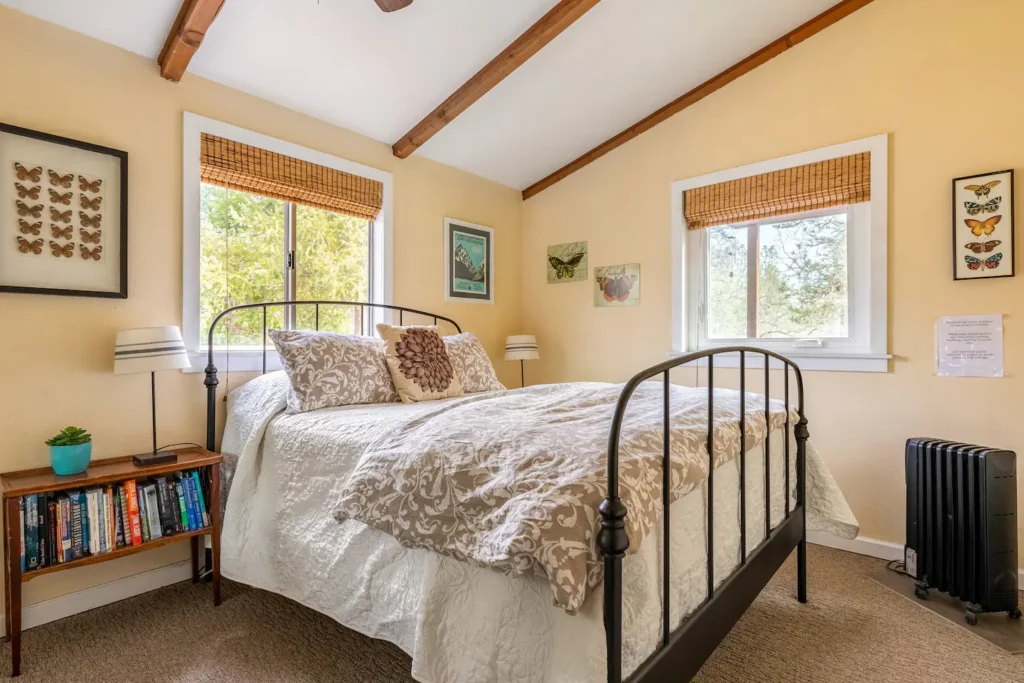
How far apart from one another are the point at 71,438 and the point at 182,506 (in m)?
0.43

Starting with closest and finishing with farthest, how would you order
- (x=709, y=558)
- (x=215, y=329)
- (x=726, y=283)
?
1. (x=709, y=558)
2. (x=215, y=329)
3. (x=726, y=283)

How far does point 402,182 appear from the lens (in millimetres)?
3254

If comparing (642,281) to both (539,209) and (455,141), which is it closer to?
(539,209)

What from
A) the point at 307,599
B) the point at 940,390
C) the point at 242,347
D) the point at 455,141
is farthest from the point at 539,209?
the point at 307,599

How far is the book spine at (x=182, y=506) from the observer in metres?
2.01

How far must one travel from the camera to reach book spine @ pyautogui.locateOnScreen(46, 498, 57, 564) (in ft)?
5.71

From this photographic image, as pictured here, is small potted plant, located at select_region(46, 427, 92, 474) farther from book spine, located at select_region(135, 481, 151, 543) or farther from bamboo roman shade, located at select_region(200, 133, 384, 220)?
bamboo roman shade, located at select_region(200, 133, 384, 220)

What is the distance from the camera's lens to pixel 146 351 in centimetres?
201

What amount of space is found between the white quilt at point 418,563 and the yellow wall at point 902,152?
2.41 ft

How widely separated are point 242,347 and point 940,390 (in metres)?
3.25

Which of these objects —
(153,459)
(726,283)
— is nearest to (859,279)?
(726,283)

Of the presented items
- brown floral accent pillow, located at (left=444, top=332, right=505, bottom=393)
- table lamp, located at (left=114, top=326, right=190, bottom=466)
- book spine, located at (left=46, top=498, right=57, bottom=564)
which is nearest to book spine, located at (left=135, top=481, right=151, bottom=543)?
table lamp, located at (left=114, top=326, right=190, bottom=466)

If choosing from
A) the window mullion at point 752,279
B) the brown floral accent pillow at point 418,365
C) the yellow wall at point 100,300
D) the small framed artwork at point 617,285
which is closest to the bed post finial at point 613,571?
the brown floral accent pillow at point 418,365

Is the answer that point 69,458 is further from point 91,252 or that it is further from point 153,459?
point 91,252
